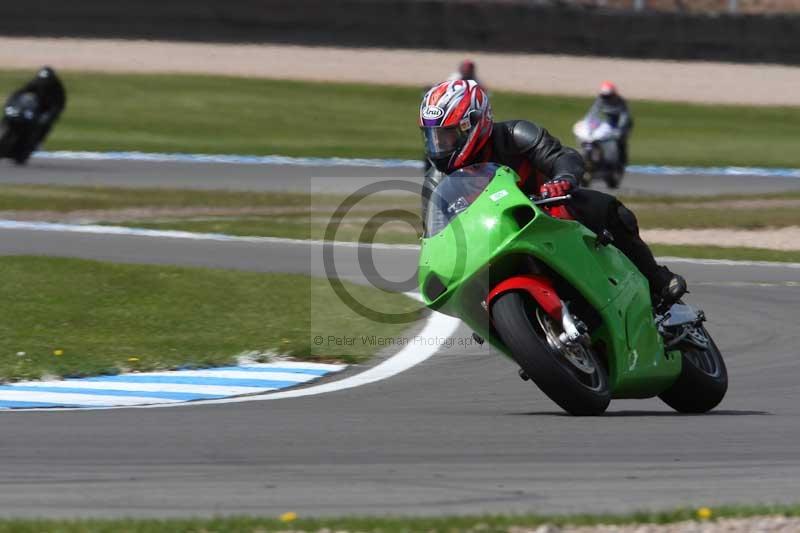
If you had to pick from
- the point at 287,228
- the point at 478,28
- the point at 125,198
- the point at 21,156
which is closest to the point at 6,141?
the point at 21,156

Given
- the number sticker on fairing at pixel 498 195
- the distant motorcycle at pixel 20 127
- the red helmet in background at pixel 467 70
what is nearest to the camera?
the number sticker on fairing at pixel 498 195

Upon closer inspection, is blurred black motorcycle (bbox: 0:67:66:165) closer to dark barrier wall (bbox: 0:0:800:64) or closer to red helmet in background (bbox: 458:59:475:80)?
red helmet in background (bbox: 458:59:475:80)

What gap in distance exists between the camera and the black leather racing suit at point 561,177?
7.39m

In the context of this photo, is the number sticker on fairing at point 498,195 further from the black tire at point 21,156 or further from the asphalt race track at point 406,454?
the black tire at point 21,156

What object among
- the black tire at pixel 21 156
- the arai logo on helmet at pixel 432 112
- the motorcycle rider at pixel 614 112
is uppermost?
the motorcycle rider at pixel 614 112

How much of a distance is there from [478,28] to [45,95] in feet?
52.5

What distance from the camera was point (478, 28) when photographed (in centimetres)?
3791

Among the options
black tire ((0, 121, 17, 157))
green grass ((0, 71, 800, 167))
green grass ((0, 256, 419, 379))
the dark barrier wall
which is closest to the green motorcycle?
green grass ((0, 256, 419, 379))

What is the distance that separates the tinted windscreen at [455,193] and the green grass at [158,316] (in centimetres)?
282

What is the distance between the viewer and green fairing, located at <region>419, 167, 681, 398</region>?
6.86 metres

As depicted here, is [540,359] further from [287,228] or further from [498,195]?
[287,228]

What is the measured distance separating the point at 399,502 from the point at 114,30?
3308 cm

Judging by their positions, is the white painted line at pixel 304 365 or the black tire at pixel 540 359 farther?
the white painted line at pixel 304 365

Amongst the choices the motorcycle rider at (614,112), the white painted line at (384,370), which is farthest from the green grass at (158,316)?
the motorcycle rider at (614,112)
